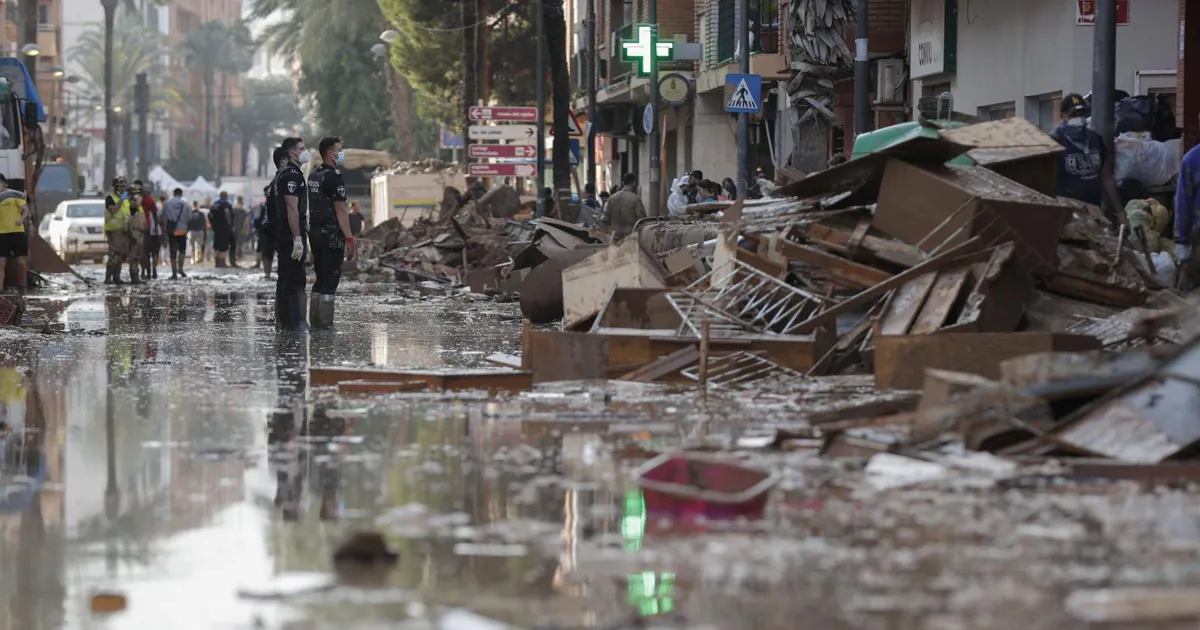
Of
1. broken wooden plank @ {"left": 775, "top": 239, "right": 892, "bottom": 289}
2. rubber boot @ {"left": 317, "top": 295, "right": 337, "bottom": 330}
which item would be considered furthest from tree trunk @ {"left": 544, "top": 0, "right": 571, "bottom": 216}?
broken wooden plank @ {"left": 775, "top": 239, "right": 892, "bottom": 289}

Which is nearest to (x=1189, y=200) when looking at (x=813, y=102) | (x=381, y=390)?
(x=381, y=390)

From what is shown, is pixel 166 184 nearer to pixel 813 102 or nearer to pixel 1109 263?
pixel 813 102

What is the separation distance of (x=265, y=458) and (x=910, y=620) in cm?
402

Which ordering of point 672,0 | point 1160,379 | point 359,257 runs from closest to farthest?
point 1160,379 < point 359,257 < point 672,0

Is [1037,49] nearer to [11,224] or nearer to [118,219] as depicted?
[11,224]

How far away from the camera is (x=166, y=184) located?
78.4 meters

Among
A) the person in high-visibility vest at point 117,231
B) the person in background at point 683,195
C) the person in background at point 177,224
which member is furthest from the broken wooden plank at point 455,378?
the person in background at point 177,224

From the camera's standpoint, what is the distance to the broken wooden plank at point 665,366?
11.4 metres

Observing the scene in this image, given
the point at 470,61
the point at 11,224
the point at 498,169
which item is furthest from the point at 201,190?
the point at 11,224

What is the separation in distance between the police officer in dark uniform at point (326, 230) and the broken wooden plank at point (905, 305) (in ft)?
22.8

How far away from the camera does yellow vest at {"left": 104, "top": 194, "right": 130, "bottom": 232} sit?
33594mm

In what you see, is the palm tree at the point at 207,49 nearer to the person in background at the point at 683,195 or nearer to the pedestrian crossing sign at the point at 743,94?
the person in background at the point at 683,195

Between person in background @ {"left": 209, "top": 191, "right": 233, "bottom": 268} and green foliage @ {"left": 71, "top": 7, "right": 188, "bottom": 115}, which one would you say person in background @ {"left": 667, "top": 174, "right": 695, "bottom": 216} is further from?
green foliage @ {"left": 71, "top": 7, "right": 188, "bottom": 115}

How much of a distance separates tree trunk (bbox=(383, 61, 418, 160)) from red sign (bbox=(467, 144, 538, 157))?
32.8 metres
